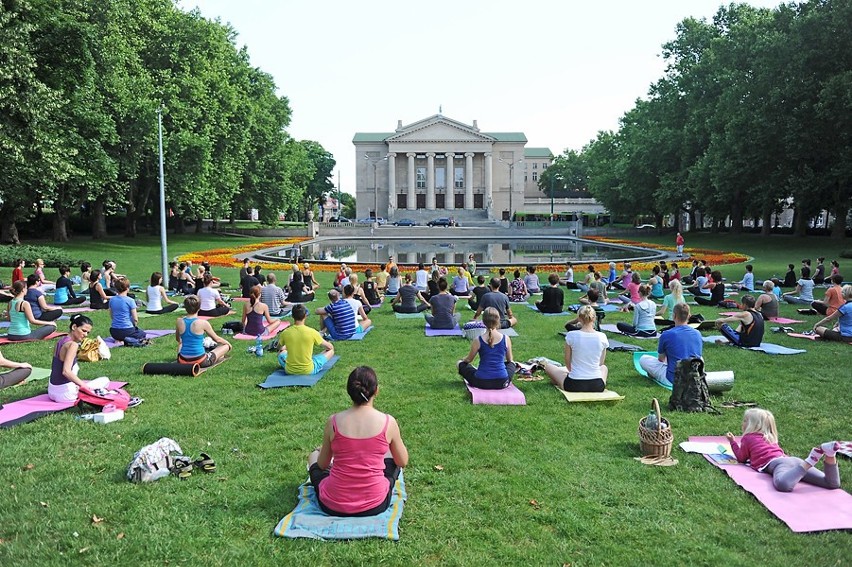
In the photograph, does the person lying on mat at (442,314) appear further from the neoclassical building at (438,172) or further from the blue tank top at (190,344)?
the neoclassical building at (438,172)

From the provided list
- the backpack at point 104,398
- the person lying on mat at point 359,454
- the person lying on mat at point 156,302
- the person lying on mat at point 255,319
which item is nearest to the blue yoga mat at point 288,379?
the backpack at point 104,398

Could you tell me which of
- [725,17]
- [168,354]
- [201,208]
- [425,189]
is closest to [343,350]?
[168,354]

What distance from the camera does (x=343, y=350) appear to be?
11422 mm

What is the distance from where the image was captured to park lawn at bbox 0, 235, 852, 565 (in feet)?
15.1

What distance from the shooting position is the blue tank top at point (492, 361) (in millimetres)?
8492

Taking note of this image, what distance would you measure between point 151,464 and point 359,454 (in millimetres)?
2166

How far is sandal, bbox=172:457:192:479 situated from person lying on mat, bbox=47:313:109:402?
7.97 ft

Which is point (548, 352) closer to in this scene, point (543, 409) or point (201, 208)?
point (543, 409)

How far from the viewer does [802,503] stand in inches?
206

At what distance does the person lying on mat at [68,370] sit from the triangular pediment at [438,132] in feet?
307

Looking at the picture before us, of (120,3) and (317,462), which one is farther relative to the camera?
(120,3)

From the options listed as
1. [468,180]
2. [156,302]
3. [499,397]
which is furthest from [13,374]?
[468,180]

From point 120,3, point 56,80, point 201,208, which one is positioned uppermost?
point 120,3

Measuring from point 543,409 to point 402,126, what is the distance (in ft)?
327
